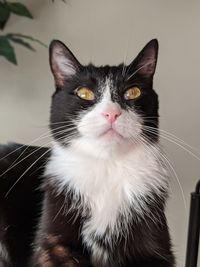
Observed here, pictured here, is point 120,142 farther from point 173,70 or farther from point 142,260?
point 173,70

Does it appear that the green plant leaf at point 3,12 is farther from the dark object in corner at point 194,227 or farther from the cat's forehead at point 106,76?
the dark object in corner at point 194,227

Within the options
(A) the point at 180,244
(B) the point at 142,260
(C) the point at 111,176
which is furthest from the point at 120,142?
(A) the point at 180,244

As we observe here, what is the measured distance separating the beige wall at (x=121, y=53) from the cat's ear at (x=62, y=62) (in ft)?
1.40

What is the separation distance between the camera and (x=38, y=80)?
4.36 feet

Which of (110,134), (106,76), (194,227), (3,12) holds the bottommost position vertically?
(194,227)

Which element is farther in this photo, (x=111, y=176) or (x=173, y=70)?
(x=173, y=70)

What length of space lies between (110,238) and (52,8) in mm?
768

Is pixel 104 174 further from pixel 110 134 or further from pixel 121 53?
pixel 121 53

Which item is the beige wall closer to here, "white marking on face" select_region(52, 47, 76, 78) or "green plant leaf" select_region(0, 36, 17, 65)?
"green plant leaf" select_region(0, 36, 17, 65)

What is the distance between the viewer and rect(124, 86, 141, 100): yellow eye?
0.83m

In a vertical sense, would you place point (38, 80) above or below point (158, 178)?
above

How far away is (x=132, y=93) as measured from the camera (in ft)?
2.73

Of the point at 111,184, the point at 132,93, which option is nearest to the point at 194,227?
the point at 111,184

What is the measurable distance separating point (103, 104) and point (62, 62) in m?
0.14
